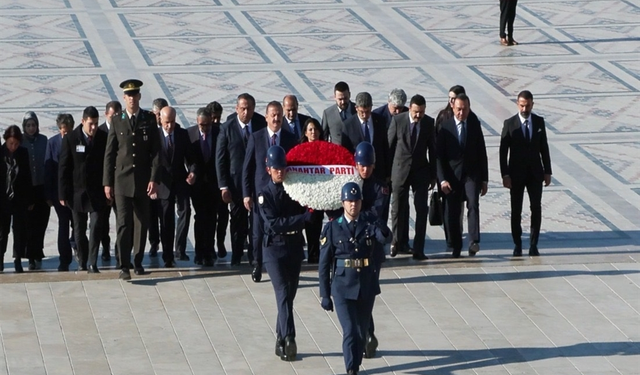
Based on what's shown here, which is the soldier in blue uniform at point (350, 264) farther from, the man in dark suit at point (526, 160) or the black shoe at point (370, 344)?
the man in dark suit at point (526, 160)

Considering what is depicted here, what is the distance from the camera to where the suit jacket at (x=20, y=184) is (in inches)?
432

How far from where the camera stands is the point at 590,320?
9.88 meters

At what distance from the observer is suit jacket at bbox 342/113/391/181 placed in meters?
11.3

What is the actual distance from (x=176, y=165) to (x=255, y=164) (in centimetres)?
115

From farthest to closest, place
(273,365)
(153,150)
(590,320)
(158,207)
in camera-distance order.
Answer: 1. (158,207)
2. (153,150)
3. (590,320)
4. (273,365)

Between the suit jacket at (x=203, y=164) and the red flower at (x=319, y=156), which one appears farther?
the suit jacket at (x=203, y=164)

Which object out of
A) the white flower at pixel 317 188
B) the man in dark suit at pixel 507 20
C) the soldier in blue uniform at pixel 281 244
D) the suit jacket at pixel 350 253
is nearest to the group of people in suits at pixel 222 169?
the soldier in blue uniform at pixel 281 244

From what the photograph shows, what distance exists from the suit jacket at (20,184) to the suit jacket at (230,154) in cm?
160

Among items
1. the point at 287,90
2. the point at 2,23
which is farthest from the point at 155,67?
the point at 2,23

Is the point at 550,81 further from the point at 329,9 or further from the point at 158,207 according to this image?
the point at 158,207

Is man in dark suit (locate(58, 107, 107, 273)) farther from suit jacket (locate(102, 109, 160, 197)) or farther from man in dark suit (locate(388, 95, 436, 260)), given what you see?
man in dark suit (locate(388, 95, 436, 260))

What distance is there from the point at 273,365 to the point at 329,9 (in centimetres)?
1389

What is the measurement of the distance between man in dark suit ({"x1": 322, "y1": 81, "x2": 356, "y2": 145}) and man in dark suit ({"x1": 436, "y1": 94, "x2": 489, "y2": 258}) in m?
0.86

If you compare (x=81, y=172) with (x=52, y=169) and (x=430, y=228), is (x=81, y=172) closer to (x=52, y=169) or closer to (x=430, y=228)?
(x=52, y=169)
